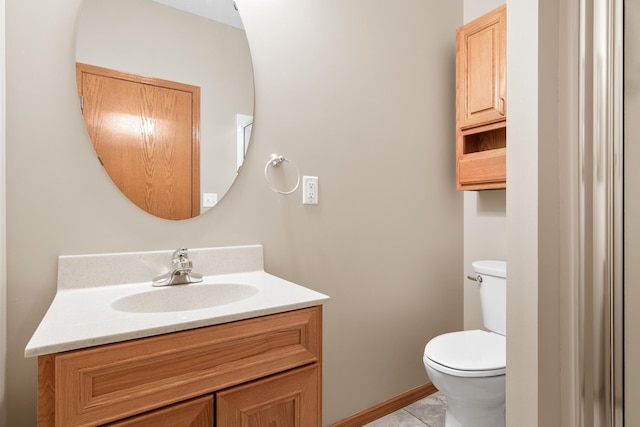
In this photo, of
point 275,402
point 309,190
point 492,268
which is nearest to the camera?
point 275,402

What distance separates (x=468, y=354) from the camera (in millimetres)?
1551

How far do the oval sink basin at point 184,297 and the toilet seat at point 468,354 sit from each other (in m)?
0.83

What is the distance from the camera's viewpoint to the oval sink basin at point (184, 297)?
3.75 feet

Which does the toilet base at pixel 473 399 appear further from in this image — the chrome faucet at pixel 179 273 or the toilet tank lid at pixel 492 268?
the chrome faucet at pixel 179 273

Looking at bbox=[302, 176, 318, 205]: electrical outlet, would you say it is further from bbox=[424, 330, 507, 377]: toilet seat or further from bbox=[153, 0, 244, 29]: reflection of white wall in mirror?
bbox=[424, 330, 507, 377]: toilet seat

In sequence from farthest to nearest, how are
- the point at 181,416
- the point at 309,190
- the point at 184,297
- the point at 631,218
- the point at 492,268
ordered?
1. the point at 492,268
2. the point at 309,190
3. the point at 184,297
4. the point at 181,416
5. the point at 631,218

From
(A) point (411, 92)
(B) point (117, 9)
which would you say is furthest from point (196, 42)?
(A) point (411, 92)

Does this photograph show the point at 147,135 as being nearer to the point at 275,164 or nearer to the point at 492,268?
the point at 275,164

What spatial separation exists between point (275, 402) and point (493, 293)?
129 centimetres

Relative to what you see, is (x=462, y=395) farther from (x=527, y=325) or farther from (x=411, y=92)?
(x=411, y=92)

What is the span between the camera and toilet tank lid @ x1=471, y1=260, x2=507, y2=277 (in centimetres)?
174

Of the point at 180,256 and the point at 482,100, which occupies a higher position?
the point at 482,100

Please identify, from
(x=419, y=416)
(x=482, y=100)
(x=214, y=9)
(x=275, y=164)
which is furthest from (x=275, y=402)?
A: (x=482, y=100)

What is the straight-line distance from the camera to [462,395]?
145cm
